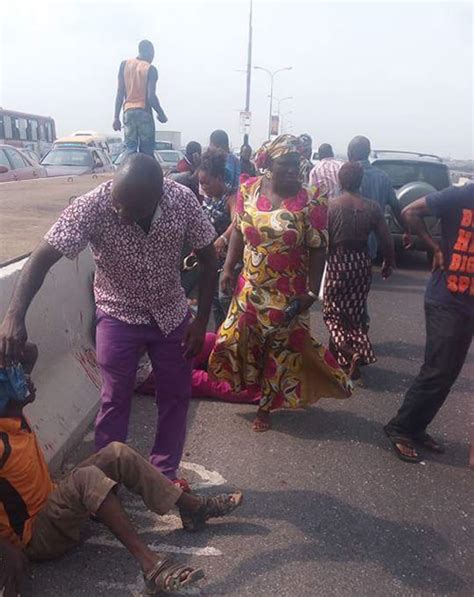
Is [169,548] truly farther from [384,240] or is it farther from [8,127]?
[8,127]

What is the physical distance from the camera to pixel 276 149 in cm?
400

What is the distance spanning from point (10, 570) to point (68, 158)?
51.6 ft

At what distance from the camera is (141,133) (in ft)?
24.1

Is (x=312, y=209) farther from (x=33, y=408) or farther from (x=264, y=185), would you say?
(x=33, y=408)

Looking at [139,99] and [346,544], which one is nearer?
[346,544]

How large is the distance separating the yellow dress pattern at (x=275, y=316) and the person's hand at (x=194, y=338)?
0.98 metres

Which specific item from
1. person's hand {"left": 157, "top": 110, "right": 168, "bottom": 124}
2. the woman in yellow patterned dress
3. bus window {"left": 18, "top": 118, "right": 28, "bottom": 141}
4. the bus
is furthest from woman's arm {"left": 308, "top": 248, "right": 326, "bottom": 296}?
bus window {"left": 18, "top": 118, "right": 28, "bottom": 141}

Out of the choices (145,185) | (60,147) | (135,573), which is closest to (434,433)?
(135,573)

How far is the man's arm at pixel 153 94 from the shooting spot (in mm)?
7054

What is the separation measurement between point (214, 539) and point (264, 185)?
2116 millimetres

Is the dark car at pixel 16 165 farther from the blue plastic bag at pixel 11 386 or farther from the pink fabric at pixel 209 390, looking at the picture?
the blue plastic bag at pixel 11 386

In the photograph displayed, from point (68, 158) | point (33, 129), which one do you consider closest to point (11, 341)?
point (68, 158)

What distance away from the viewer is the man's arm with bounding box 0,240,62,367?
2559 millimetres

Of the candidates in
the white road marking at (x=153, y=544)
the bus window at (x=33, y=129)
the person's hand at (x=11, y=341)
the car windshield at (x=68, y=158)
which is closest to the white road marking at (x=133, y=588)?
the white road marking at (x=153, y=544)
